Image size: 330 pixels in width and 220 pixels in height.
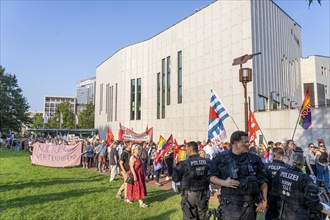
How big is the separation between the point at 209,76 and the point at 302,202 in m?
22.1

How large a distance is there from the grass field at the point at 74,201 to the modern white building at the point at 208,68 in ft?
45.9

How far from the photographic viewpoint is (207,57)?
86.2 ft

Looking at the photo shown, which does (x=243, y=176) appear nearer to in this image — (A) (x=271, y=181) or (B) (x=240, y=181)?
(B) (x=240, y=181)

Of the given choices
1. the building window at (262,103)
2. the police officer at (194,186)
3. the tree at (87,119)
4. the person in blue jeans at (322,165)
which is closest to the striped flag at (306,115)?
the person in blue jeans at (322,165)

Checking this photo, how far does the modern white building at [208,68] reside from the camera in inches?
885

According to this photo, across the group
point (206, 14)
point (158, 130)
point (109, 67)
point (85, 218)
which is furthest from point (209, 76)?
point (109, 67)

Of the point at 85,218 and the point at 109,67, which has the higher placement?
the point at 109,67

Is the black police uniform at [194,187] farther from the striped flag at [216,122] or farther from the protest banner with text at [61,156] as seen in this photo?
the protest banner with text at [61,156]

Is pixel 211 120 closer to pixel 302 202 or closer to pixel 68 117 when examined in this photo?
pixel 302 202

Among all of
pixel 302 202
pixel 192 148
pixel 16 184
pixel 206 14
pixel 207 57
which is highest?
pixel 206 14

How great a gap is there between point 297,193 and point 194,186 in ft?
6.30

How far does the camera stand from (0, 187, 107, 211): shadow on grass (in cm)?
817

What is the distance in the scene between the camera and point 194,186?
17.8 ft

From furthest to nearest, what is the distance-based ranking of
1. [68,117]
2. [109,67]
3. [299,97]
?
[68,117] < [109,67] < [299,97]
